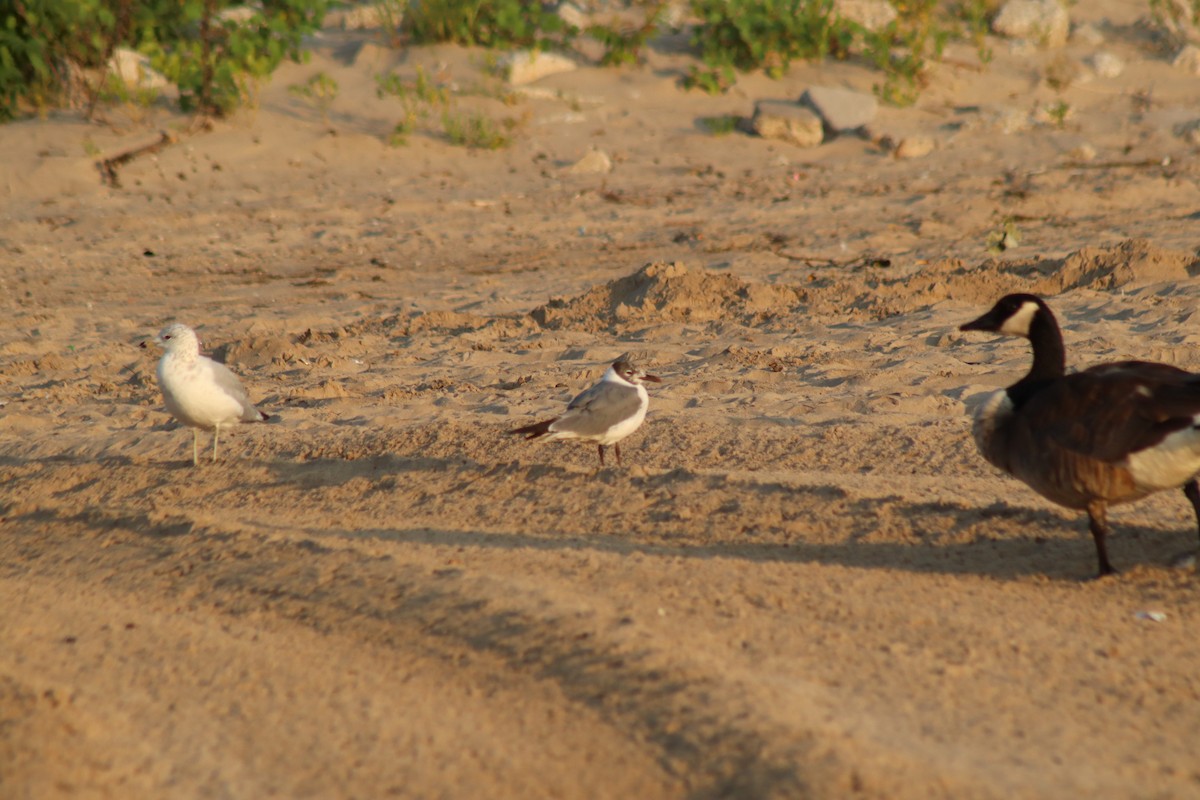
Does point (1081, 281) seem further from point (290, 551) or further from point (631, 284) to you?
point (290, 551)

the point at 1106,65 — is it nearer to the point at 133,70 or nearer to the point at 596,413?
the point at 133,70

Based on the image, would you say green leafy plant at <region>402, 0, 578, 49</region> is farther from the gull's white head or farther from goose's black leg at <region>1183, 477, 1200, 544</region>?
goose's black leg at <region>1183, 477, 1200, 544</region>

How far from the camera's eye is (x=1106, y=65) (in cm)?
1669

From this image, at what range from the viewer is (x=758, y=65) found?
53.5ft

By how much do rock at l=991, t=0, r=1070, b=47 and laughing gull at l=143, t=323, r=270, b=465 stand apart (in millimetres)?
14325

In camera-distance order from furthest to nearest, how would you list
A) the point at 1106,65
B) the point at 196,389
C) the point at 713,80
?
1. the point at 1106,65
2. the point at 713,80
3. the point at 196,389

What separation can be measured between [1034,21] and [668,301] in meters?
10.9

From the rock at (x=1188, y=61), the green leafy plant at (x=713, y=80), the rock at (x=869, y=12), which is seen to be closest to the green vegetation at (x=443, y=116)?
the green leafy plant at (x=713, y=80)

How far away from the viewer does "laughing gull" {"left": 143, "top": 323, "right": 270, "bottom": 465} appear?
22.2 ft

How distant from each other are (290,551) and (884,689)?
268cm

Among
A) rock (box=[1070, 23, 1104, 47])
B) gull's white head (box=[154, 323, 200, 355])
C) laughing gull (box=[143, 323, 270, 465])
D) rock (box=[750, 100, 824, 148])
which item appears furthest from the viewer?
rock (box=[1070, 23, 1104, 47])

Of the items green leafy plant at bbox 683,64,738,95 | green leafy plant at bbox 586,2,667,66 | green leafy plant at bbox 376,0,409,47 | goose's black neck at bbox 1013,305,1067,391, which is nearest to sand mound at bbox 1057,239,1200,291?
goose's black neck at bbox 1013,305,1067,391

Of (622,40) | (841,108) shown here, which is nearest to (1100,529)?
(841,108)

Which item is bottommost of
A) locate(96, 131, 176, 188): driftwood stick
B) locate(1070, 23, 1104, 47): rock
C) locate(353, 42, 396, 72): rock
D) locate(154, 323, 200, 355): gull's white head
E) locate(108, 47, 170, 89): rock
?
locate(96, 131, 176, 188): driftwood stick
